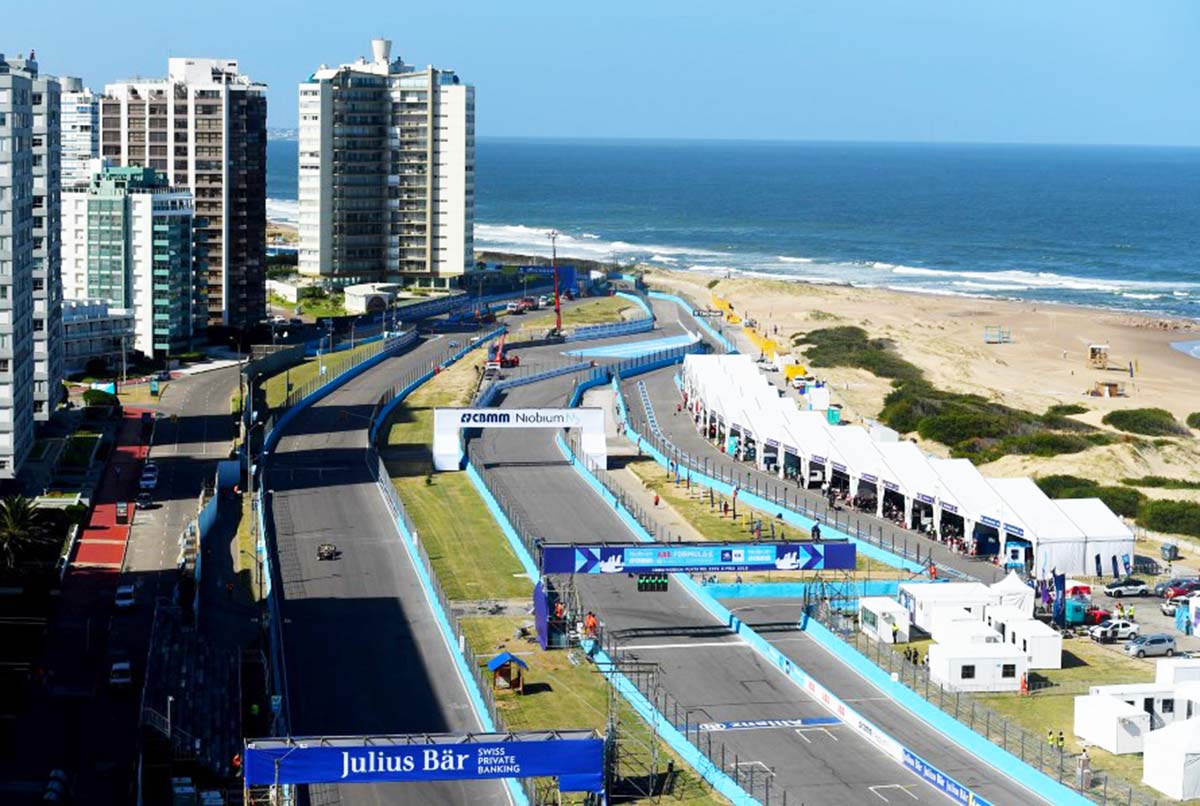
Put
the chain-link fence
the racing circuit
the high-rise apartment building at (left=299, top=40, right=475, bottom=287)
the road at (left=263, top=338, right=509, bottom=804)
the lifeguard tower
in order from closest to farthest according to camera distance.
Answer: the racing circuit < the road at (left=263, top=338, right=509, bottom=804) < the chain-link fence < the lifeguard tower < the high-rise apartment building at (left=299, top=40, right=475, bottom=287)

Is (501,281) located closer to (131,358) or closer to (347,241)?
(347,241)

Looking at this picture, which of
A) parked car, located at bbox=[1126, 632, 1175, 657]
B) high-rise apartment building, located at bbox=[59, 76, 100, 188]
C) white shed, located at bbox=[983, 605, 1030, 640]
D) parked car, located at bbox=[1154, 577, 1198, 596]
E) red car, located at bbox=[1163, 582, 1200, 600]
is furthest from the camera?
high-rise apartment building, located at bbox=[59, 76, 100, 188]

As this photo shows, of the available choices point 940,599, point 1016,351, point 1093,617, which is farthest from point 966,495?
point 1016,351

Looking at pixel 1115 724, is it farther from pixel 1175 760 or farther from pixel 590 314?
pixel 590 314

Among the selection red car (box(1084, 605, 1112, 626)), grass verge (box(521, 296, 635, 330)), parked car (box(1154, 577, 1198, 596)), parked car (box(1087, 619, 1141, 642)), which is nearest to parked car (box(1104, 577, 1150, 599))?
parked car (box(1154, 577, 1198, 596))

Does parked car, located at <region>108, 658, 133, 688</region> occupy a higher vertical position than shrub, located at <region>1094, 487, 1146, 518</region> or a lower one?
lower

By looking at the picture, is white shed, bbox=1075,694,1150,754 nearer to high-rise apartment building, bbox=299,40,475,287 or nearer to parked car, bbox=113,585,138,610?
parked car, bbox=113,585,138,610

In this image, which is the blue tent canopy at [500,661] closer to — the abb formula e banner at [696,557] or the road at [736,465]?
the abb formula e banner at [696,557]

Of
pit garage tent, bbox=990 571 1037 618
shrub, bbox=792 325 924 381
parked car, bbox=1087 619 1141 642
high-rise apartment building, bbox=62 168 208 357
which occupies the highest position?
high-rise apartment building, bbox=62 168 208 357
